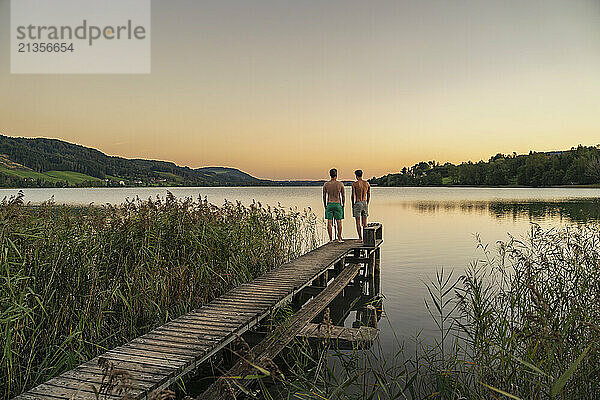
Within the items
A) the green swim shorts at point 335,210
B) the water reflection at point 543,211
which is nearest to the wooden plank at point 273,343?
the green swim shorts at point 335,210

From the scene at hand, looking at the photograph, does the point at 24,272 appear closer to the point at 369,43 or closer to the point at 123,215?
the point at 123,215

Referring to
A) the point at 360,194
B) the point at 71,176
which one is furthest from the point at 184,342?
the point at 71,176

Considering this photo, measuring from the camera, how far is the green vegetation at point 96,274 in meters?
4.68

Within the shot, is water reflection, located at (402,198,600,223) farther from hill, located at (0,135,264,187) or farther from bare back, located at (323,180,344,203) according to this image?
hill, located at (0,135,264,187)

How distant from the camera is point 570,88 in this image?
99.2 feet

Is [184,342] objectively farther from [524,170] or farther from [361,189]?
[524,170]

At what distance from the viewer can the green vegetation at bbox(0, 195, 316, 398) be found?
4.68m

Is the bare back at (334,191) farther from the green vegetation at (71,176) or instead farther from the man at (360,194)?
the green vegetation at (71,176)

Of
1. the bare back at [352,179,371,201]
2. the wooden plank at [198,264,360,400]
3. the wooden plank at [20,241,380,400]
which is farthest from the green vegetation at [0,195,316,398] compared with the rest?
the bare back at [352,179,371,201]

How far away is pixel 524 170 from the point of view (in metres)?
100

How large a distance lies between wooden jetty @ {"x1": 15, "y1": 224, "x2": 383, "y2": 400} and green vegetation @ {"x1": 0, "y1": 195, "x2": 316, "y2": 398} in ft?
2.30

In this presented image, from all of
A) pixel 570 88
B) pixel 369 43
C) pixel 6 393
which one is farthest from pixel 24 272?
pixel 570 88

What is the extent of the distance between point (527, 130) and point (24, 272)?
4810 centimetres

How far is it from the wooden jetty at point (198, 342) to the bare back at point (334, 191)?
3.67m
